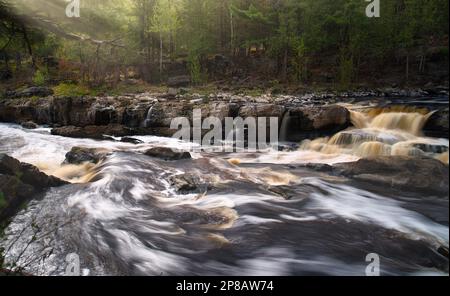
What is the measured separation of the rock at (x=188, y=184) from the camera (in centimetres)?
782

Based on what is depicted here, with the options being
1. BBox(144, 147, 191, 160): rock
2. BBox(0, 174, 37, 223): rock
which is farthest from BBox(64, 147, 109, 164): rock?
BBox(0, 174, 37, 223): rock

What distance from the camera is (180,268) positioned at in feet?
15.6

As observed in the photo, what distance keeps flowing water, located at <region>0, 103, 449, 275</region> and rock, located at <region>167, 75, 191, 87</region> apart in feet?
74.5

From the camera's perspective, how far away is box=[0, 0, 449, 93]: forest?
2880 cm

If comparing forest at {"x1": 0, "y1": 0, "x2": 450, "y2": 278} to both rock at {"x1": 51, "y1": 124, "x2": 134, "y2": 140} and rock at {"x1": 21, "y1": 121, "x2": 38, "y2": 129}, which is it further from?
rock at {"x1": 21, "y1": 121, "x2": 38, "y2": 129}

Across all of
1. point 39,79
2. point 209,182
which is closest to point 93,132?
point 209,182

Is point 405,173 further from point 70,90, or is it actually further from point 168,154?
point 70,90

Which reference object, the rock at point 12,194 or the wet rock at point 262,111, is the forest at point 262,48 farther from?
the rock at point 12,194

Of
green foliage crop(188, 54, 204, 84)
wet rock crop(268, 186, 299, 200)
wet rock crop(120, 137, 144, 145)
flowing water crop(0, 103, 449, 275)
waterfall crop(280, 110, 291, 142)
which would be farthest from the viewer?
green foliage crop(188, 54, 204, 84)

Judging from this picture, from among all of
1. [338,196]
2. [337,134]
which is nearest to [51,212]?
[338,196]

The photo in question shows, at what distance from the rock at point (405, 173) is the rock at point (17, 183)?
8.07 metres

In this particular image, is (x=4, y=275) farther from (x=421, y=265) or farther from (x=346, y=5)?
(x=346, y=5)

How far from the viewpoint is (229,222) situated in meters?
6.14

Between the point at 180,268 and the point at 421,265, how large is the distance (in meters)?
3.58
